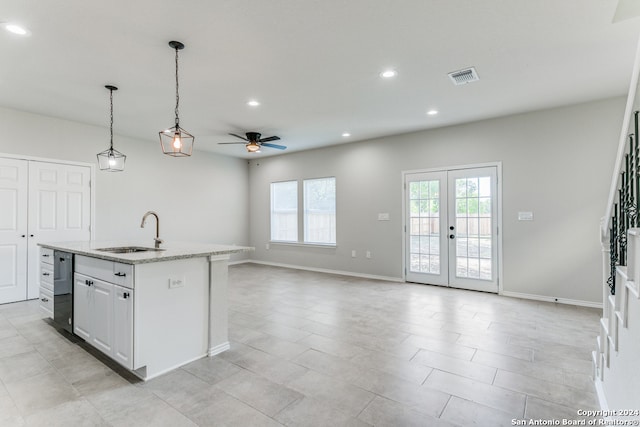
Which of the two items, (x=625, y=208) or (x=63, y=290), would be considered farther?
(x=63, y=290)

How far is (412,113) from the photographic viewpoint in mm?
4762

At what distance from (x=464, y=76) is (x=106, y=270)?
13.1ft

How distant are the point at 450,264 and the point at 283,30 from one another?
4.46 m

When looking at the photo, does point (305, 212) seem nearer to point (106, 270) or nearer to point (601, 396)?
point (106, 270)

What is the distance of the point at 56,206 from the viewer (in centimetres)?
502

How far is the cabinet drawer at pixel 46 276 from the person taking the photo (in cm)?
357

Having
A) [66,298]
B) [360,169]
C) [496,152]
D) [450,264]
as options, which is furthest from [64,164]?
[496,152]

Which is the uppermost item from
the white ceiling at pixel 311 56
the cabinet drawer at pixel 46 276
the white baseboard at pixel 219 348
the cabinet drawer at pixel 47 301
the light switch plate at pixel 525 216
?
the white ceiling at pixel 311 56

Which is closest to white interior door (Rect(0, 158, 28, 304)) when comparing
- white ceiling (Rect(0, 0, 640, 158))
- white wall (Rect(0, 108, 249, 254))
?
white wall (Rect(0, 108, 249, 254))

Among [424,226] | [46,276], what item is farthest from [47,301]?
[424,226]

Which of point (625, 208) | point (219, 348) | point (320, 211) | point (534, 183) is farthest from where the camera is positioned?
point (320, 211)

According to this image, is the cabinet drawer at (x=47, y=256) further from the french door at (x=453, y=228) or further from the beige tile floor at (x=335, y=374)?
the french door at (x=453, y=228)

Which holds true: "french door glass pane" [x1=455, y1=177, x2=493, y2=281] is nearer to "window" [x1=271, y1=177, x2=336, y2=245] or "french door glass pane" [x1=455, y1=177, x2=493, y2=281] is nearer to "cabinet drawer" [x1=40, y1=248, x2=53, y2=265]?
"window" [x1=271, y1=177, x2=336, y2=245]

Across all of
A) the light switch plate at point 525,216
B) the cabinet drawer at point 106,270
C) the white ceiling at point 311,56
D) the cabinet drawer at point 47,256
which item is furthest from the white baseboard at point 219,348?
the light switch plate at point 525,216
